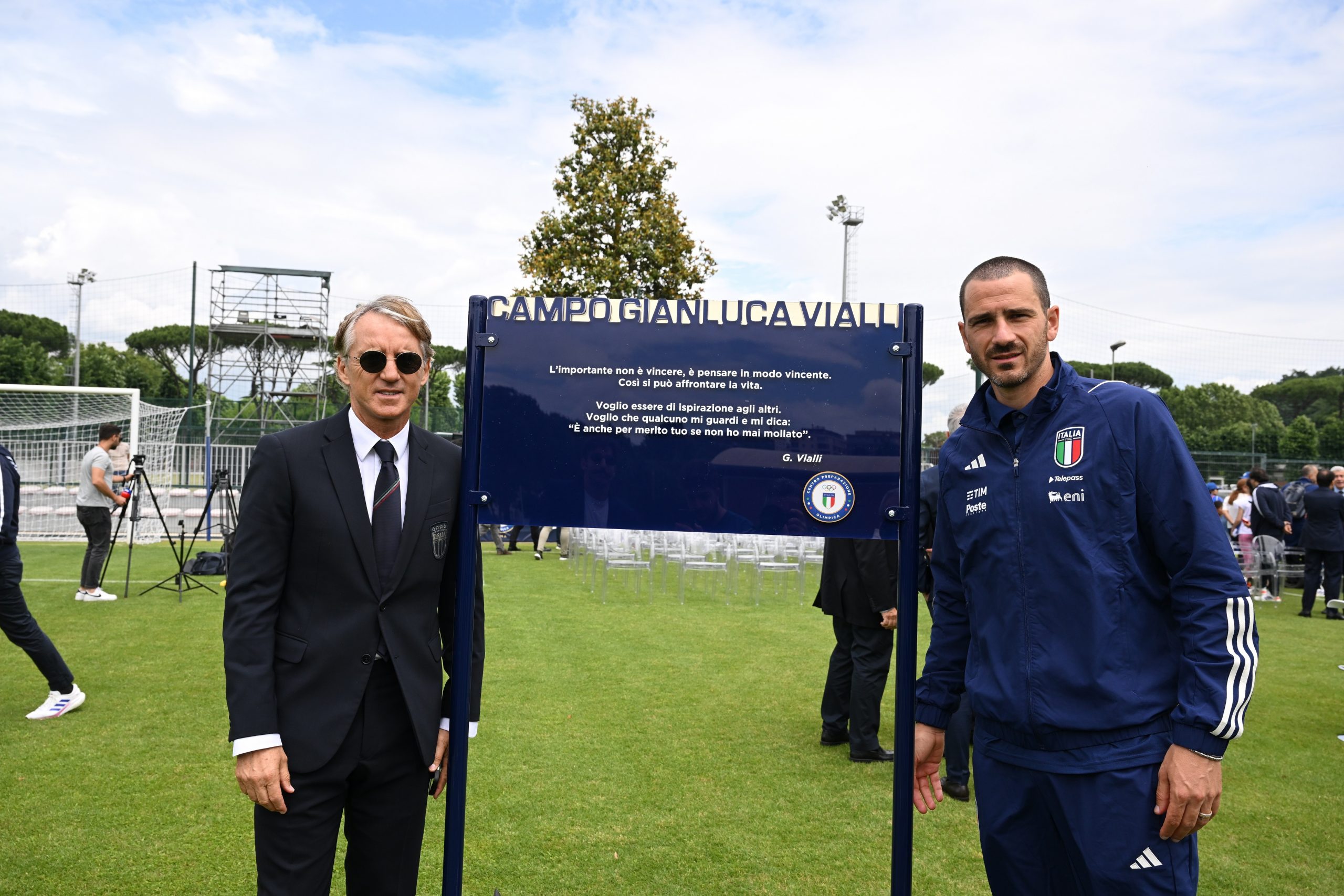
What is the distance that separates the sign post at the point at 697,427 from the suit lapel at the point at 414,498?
0.56ft

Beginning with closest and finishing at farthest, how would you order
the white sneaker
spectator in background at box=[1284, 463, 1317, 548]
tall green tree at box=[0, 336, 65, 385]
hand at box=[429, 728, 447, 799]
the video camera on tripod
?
hand at box=[429, 728, 447, 799], the white sneaker, the video camera on tripod, spectator in background at box=[1284, 463, 1317, 548], tall green tree at box=[0, 336, 65, 385]

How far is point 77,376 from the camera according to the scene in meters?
32.7

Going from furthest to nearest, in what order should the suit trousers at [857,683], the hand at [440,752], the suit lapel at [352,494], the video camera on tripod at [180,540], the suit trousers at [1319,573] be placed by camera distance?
the suit trousers at [1319,573], the video camera on tripod at [180,540], the suit trousers at [857,683], the hand at [440,752], the suit lapel at [352,494]

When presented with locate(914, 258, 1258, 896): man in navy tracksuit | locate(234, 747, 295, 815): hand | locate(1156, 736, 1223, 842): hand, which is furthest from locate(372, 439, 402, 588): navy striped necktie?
locate(1156, 736, 1223, 842): hand

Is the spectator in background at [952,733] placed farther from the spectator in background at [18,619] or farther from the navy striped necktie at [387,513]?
the spectator in background at [18,619]

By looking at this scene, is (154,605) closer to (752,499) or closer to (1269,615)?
(752,499)

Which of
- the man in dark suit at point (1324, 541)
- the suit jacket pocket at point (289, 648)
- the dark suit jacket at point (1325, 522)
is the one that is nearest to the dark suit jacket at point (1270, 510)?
the man in dark suit at point (1324, 541)

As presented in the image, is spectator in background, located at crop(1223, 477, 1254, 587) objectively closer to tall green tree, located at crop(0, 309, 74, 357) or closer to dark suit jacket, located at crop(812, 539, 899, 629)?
dark suit jacket, located at crop(812, 539, 899, 629)

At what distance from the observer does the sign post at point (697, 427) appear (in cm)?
269

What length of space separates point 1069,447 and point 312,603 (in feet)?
6.30

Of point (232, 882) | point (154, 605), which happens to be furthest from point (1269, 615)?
point (154, 605)

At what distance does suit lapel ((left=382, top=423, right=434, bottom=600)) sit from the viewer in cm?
237

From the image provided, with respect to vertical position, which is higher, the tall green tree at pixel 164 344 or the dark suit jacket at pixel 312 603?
the tall green tree at pixel 164 344

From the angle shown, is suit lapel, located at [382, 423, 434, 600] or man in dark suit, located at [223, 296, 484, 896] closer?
man in dark suit, located at [223, 296, 484, 896]
